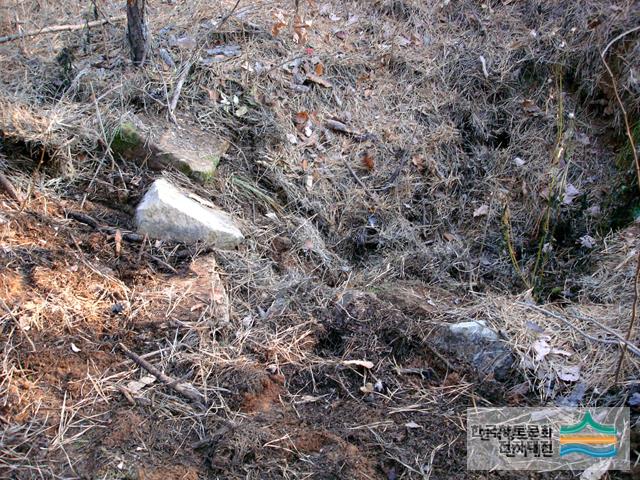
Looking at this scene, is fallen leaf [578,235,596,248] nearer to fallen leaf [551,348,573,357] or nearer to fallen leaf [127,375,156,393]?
fallen leaf [551,348,573,357]

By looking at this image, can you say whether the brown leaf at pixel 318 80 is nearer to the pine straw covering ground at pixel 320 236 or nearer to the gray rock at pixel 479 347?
the pine straw covering ground at pixel 320 236

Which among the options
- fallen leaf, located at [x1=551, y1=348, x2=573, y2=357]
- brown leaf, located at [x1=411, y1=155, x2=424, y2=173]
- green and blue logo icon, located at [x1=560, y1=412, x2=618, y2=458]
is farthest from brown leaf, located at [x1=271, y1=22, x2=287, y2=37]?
green and blue logo icon, located at [x1=560, y1=412, x2=618, y2=458]

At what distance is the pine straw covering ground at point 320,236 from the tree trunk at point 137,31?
97mm

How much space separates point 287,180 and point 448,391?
6.23 feet

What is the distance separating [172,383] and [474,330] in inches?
56.7

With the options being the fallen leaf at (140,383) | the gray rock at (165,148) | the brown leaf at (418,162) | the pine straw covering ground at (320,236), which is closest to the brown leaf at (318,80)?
the pine straw covering ground at (320,236)

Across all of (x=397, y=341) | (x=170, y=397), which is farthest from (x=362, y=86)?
Answer: (x=170, y=397)

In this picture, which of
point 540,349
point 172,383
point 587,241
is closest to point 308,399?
point 172,383

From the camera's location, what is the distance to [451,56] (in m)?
5.04

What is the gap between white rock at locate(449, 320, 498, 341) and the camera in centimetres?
283

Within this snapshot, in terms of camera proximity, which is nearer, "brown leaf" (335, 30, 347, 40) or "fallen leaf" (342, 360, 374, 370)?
"fallen leaf" (342, 360, 374, 370)

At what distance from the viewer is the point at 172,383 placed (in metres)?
2.46

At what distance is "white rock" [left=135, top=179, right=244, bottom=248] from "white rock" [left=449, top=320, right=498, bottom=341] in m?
1.33

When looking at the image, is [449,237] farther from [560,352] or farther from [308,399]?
[308,399]
